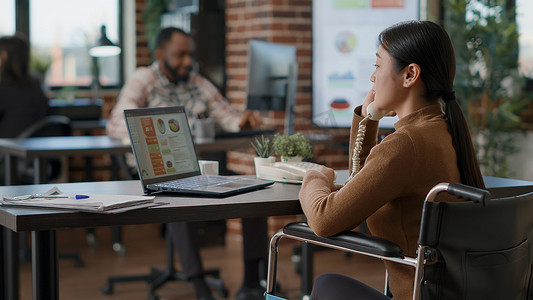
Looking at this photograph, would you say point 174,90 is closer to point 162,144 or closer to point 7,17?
point 162,144

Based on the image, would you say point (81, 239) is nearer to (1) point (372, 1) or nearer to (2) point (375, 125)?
(1) point (372, 1)

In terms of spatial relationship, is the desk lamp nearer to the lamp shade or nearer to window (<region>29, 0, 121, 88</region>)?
the lamp shade

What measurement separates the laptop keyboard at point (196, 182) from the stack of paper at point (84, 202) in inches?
6.7

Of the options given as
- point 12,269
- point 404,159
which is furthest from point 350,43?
point 404,159

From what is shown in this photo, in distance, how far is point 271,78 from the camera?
3875 mm

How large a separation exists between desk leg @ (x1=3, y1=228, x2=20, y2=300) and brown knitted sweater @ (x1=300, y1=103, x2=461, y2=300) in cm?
130

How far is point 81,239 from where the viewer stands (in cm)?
491

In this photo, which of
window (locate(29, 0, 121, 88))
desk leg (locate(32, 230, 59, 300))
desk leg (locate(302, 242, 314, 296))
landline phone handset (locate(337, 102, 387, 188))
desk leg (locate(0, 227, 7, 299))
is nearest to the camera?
desk leg (locate(32, 230, 59, 300))

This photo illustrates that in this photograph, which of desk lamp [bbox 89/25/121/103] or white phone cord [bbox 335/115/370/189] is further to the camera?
desk lamp [bbox 89/25/121/103]

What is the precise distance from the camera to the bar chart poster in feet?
14.7

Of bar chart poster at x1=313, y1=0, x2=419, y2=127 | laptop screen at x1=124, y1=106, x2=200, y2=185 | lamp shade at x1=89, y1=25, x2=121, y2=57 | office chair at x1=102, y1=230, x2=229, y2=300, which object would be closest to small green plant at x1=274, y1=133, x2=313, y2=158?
laptop screen at x1=124, y1=106, x2=200, y2=185

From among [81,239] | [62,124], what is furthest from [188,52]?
[81,239]

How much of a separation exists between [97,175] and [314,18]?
2.52m

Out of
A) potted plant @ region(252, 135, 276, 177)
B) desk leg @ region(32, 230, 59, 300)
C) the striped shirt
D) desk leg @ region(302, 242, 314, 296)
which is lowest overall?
desk leg @ region(302, 242, 314, 296)
